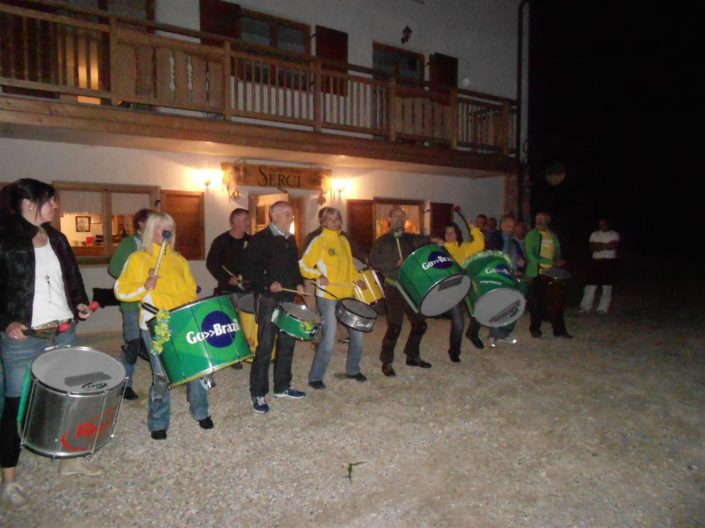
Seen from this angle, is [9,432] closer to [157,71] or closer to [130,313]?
[130,313]

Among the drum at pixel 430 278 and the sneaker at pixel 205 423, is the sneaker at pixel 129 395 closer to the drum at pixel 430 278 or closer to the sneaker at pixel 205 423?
the sneaker at pixel 205 423

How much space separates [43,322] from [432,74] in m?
10.7

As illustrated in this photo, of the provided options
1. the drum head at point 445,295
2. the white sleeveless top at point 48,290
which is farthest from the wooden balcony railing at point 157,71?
the drum head at point 445,295

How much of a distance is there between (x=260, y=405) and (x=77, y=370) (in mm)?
1820

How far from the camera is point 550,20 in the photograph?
19016mm

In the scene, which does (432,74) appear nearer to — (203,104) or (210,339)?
(203,104)

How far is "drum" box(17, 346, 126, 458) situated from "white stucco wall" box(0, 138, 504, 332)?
540 cm

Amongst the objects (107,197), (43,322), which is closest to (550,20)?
(107,197)

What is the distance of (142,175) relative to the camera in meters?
8.15

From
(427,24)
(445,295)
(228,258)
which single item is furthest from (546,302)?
(427,24)

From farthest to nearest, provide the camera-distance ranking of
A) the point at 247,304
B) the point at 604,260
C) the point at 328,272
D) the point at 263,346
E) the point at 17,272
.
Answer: the point at 604,260
the point at 247,304
the point at 328,272
the point at 263,346
the point at 17,272

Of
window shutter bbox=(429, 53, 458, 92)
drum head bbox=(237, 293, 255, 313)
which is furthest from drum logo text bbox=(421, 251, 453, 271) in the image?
window shutter bbox=(429, 53, 458, 92)

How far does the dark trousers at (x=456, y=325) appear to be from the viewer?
5824 mm

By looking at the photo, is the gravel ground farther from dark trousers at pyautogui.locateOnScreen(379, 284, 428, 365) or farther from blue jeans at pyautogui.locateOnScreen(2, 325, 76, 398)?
blue jeans at pyautogui.locateOnScreen(2, 325, 76, 398)
